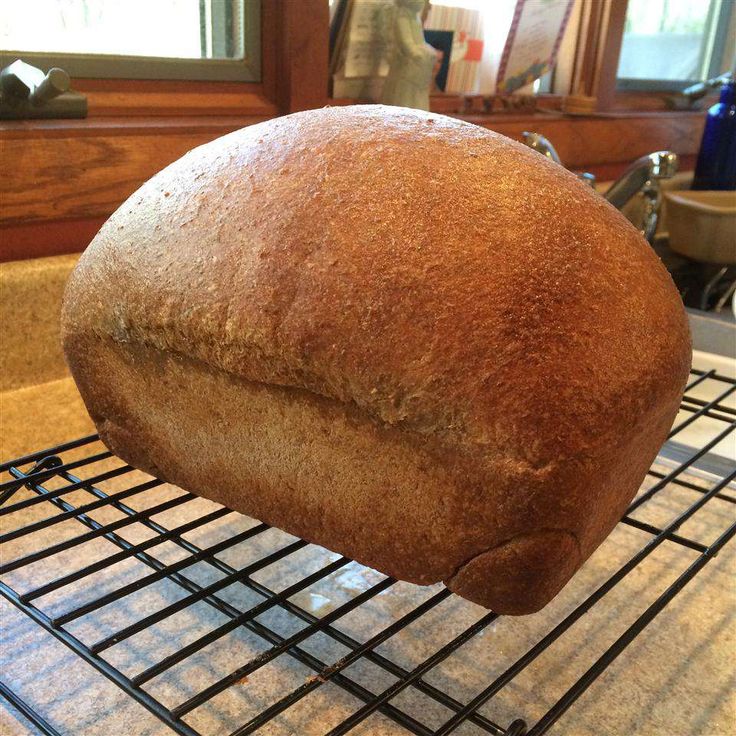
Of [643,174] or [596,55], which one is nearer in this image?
[643,174]

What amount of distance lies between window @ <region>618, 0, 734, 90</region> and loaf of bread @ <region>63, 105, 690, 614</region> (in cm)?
195

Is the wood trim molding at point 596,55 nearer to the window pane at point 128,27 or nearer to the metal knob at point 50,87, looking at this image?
the window pane at point 128,27

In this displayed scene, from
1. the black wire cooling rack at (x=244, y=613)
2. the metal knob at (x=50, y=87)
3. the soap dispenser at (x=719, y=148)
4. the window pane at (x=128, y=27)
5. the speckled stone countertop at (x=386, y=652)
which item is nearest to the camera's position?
the black wire cooling rack at (x=244, y=613)

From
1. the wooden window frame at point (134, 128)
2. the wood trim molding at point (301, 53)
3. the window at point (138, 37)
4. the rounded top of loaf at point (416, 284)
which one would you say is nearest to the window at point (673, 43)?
the wooden window frame at point (134, 128)

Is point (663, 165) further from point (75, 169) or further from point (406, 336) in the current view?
point (406, 336)

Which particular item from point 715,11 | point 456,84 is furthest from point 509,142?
point 715,11

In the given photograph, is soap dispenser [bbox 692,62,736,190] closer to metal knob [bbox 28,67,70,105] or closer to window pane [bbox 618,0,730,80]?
window pane [bbox 618,0,730,80]

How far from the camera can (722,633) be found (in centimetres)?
76

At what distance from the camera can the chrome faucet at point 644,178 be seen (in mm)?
1419

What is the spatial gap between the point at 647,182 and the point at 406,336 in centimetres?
120

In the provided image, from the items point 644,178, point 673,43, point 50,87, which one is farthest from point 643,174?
point 673,43

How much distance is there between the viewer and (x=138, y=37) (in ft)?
3.92

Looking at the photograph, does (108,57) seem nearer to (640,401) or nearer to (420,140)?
(420,140)

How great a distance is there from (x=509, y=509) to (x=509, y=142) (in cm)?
31
